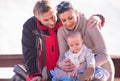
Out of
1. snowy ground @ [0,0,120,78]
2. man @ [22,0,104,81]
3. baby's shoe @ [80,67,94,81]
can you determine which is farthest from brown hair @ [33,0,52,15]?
snowy ground @ [0,0,120,78]

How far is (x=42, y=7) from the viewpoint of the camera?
488 centimetres

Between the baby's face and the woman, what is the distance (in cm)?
14

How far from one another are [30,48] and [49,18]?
0.43 m

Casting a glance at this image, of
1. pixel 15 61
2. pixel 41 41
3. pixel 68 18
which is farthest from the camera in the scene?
pixel 15 61

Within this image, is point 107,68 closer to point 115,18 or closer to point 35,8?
point 35,8

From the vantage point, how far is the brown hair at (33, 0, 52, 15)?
16.0 feet

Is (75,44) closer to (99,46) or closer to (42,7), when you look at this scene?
(99,46)

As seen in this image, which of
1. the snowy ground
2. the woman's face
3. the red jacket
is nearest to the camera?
the woman's face

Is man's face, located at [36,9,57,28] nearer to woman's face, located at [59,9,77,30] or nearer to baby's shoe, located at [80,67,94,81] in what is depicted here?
woman's face, located at [59,9,77,30]

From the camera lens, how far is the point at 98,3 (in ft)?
31.0

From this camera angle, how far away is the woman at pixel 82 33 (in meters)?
4.73

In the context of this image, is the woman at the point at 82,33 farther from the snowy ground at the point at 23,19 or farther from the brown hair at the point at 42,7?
the snowy ground at the point at 23,19

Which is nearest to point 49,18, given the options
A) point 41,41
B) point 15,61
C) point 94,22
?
point 41,41

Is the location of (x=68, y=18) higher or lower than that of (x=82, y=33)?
higher
